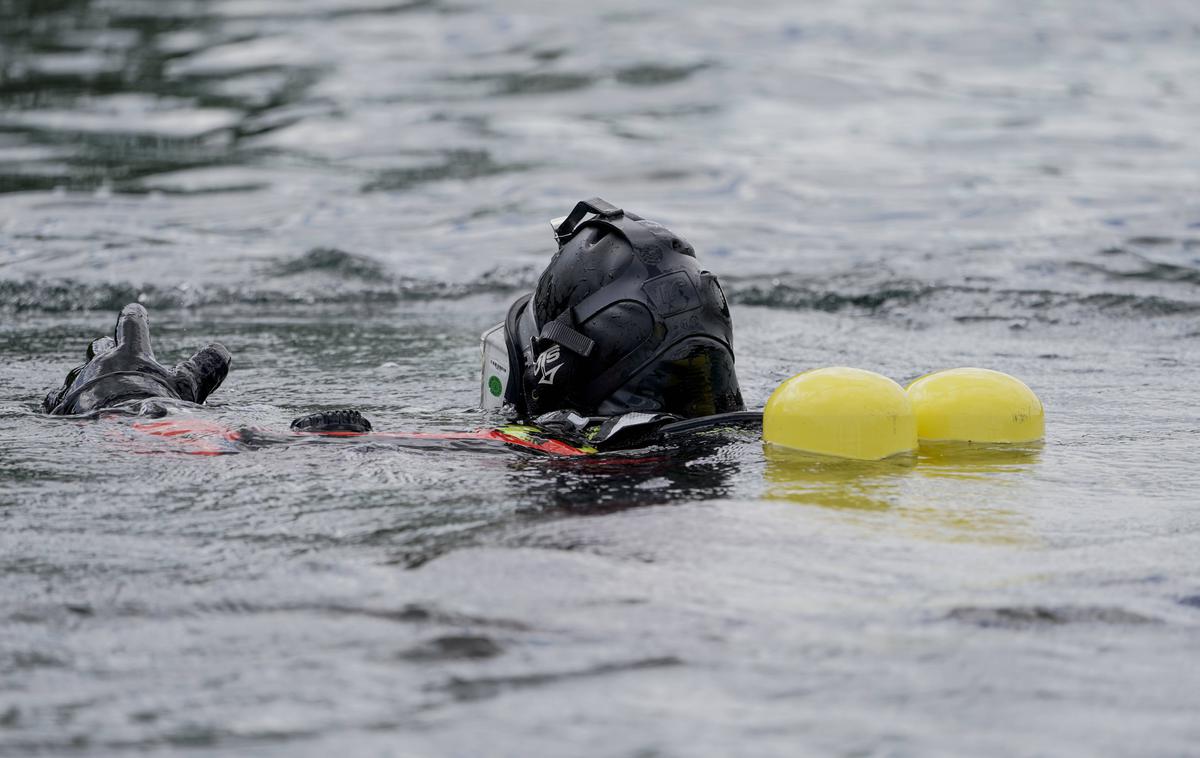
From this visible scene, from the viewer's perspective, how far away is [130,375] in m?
6.13

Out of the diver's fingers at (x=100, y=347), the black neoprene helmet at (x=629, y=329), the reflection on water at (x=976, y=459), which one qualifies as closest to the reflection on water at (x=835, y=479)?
the reflection on water at (x=976, y=459)

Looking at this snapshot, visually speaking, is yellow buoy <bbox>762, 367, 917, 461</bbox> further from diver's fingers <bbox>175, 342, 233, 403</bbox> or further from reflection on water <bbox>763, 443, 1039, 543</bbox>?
diver's fingers <bbox>175, 342, 233, 403</bbox>

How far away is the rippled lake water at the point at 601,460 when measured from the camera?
3.24 metres

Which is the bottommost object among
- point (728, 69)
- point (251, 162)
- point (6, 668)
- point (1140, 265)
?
point (6, 668)

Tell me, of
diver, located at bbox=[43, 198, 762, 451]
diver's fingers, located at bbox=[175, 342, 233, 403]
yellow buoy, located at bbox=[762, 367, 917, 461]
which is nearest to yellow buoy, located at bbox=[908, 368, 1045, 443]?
yellow buoy, located at bbox=[762, 367, 917, 461]

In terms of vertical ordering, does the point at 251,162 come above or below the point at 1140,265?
above

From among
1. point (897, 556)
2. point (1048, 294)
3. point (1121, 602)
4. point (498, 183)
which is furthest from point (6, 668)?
point (498, 183)

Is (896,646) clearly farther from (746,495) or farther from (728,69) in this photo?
(728,69)

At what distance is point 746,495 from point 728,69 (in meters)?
15.8

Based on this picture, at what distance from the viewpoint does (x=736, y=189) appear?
1379 centimetres

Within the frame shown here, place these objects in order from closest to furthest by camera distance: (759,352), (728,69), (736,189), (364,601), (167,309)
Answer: (364,601)
(759,352)
(167,309)
(736,189)
(728,69)

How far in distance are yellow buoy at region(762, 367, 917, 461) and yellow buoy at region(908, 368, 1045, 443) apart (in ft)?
1.06

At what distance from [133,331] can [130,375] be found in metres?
0.24

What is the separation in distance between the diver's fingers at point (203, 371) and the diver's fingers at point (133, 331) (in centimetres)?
17
